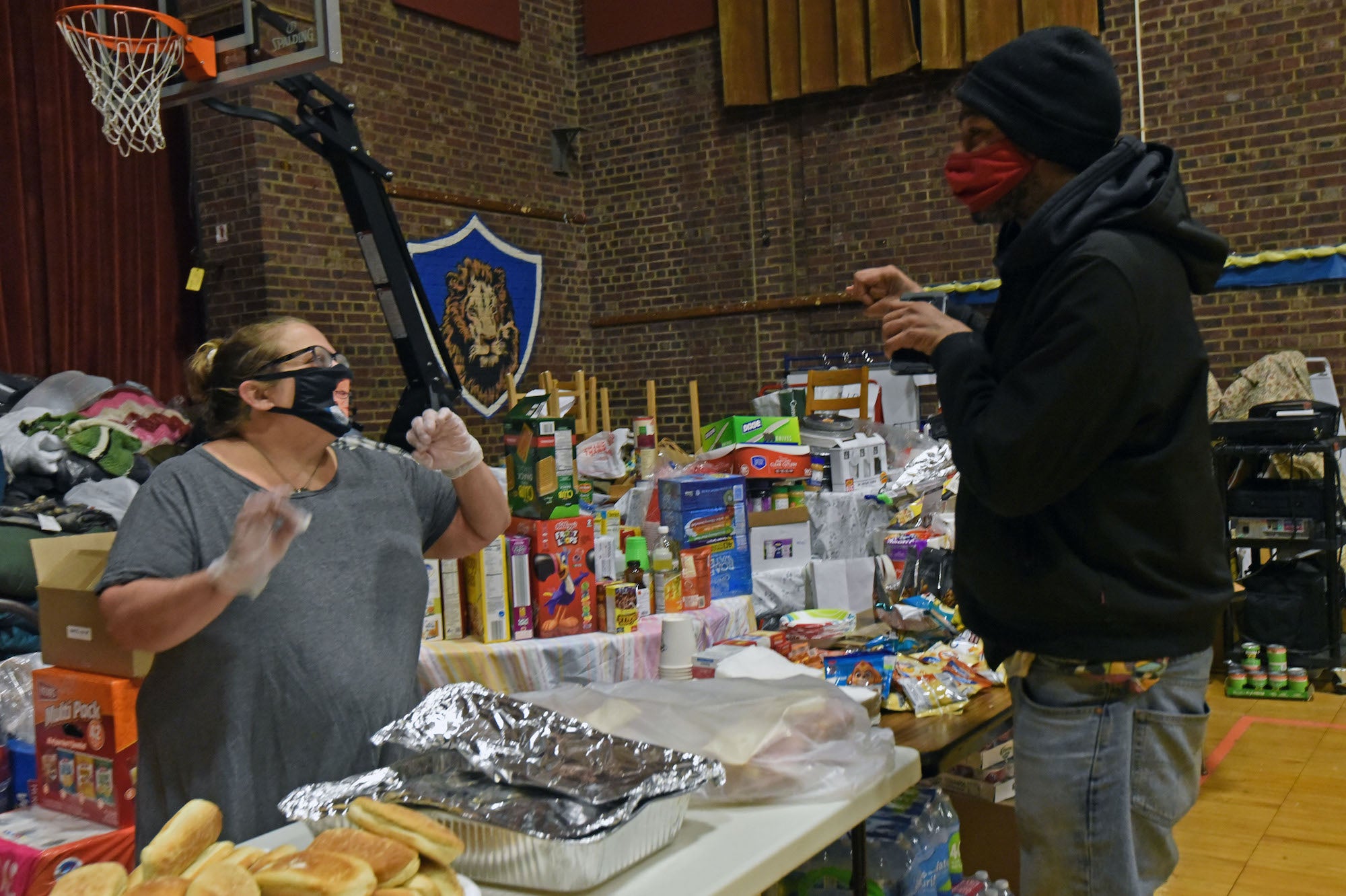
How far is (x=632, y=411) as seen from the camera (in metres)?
9.11

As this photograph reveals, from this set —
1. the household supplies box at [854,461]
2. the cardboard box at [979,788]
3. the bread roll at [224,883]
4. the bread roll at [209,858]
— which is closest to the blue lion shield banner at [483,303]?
the household supplies box at [854,461]

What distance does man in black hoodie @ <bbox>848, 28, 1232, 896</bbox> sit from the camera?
1418 mm

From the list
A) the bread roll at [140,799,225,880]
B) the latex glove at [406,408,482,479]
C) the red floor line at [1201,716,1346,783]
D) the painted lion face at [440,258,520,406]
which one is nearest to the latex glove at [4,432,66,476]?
the painted lion face at [440,258,520,406]

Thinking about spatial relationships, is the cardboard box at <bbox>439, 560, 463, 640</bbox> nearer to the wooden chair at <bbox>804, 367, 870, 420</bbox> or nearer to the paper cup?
the paper cup

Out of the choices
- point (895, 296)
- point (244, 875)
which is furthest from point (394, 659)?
point (895, 296)

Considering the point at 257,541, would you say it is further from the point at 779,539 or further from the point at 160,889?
the point at 779,539

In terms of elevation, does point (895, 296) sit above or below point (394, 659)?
above

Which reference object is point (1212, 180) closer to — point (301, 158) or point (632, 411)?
point (632, 411)

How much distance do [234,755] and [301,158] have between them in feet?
19.5

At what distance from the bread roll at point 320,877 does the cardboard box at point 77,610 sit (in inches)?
56.9

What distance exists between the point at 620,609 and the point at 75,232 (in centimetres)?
490

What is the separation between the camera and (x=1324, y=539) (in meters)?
5.17

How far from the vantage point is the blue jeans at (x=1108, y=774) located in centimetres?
149

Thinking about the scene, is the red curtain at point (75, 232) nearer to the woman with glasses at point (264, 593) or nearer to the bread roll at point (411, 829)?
the woman with glasses at point (264, 593)
